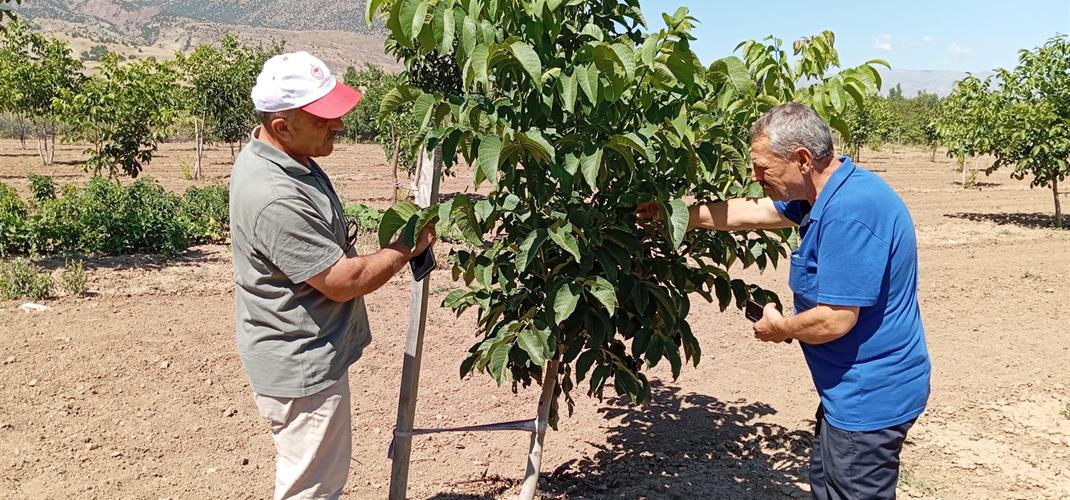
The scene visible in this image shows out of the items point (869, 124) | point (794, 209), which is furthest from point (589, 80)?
point (869, 124)

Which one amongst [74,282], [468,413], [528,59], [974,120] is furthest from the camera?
[974,120]

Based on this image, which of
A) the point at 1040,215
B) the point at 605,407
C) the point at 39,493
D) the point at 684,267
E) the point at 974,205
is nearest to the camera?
the point at 684,267

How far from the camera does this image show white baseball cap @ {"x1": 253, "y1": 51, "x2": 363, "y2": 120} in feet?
6.66

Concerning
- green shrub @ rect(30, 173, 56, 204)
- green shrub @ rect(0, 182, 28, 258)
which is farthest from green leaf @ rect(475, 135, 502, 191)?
green shrub @ rect(30, 173, 56, 204)

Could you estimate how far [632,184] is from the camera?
2.41 m

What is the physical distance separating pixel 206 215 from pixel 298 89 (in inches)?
341

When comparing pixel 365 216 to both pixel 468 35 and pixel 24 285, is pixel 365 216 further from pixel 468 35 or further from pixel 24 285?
pixel 468 35

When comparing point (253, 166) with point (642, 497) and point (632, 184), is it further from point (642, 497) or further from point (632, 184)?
point (642, 497)

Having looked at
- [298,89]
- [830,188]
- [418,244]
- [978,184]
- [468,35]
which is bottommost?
[418,244]

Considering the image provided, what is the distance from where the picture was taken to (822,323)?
2139mm

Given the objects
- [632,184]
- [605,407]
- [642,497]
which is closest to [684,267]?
[632,184]

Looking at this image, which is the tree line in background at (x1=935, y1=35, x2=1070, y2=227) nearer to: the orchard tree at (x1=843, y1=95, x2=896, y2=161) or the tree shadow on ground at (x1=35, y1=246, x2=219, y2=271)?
the orchard tree at (x1=843, y1=95, x2=896, y2=161)

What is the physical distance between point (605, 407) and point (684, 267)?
2.18 m

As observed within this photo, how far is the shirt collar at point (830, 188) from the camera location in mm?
2162
